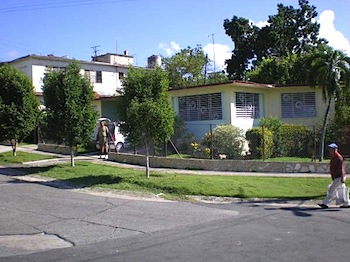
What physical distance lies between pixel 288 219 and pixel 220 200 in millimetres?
3128

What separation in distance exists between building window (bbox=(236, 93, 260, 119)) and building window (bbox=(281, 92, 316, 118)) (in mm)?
1701

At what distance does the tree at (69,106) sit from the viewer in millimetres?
17141

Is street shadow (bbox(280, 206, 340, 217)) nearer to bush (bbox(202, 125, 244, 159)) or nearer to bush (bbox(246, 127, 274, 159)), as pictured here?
bush (bbox(202, 125, 244, 159))

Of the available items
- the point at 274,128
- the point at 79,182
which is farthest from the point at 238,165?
the point at 79,182

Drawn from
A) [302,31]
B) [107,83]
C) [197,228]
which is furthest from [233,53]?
[197,228]

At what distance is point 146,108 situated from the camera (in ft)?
47.0

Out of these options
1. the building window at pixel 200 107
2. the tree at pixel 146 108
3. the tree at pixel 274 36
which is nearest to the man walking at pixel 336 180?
the tree at pixel 146 108

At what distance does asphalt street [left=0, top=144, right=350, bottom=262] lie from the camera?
263 inches

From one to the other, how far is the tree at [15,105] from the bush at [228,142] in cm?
888

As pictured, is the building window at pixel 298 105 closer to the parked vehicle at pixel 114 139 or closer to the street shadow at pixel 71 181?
the parked vehicle at pixel 114 139

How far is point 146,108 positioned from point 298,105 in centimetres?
1416

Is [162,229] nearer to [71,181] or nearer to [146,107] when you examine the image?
[146,107]

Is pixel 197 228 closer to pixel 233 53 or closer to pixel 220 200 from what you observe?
pixel 220 200

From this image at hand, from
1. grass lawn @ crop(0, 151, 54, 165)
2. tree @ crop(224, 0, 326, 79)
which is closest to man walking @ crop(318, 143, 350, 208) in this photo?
grass lawn @ crop(0, 151, 54, 165)
